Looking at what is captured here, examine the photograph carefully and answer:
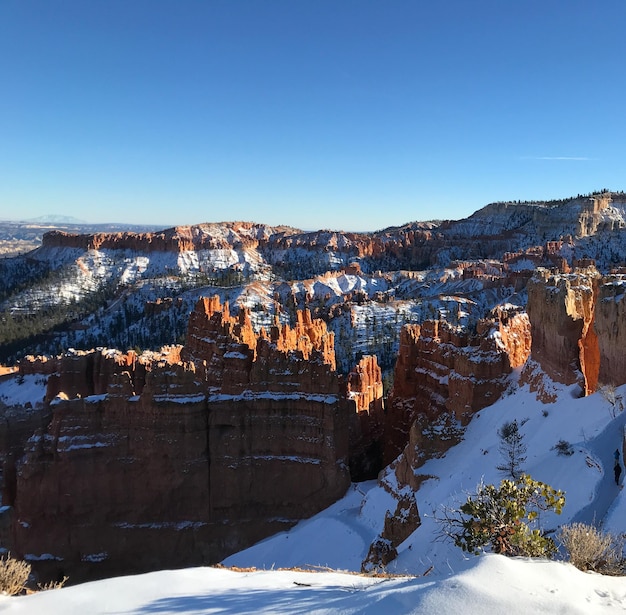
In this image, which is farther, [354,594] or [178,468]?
[178,468]

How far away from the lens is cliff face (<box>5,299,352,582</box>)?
25125 mm

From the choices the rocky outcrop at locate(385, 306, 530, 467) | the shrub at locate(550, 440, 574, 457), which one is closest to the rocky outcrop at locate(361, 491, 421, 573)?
the rocky outcrop at locate(385, 306, 530, 467)

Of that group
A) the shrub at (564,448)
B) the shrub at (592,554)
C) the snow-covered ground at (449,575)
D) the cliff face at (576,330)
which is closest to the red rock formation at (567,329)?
the cliff face at (576,330)

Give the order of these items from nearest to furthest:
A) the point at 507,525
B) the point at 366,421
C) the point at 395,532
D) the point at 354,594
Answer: the point at 354,594 < the point at 507,525 < the point at 395,532 < the point at 366,421

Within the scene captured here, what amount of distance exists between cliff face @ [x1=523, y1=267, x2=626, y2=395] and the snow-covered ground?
3.74 ft

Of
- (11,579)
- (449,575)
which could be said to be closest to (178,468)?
(11,579)

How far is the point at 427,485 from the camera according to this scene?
21203mm

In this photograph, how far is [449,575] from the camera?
7.70 meters

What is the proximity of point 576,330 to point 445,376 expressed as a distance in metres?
8.89

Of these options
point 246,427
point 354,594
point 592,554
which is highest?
point 592,554

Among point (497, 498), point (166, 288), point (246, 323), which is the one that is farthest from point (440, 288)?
point (497, 498)

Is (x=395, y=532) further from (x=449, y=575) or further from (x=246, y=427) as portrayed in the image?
(x=449, y=575)

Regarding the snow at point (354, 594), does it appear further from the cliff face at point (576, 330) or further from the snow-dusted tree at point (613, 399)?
the cliff face at point (576, 330)

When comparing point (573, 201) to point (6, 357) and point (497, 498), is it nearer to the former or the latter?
point (6, 357)
